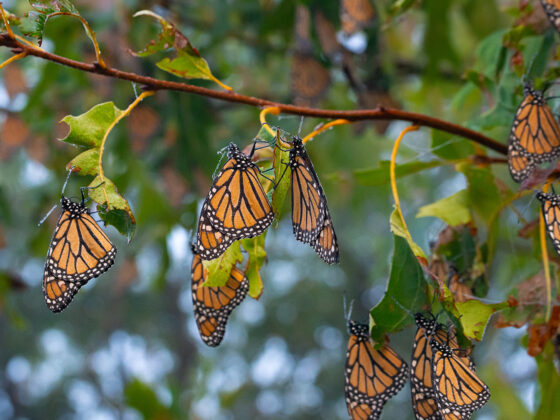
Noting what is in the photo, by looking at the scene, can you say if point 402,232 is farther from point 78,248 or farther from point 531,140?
point 78,248

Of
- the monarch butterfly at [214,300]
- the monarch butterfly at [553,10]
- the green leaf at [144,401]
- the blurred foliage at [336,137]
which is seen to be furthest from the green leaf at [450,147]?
the green leaf at [144,401]

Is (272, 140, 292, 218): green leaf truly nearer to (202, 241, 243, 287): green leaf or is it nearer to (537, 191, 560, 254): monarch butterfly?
(202, 241, 243, 287): green leaf

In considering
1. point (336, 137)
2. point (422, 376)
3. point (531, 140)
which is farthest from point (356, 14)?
Result: point (336, 137)

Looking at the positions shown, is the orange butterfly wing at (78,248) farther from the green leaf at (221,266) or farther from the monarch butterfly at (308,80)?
the monarch butterfly at (308,80)

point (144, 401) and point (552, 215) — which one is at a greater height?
point (552, 215)

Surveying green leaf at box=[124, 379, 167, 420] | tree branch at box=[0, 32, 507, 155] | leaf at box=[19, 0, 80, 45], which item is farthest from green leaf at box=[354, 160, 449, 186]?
green leaf at box=[124, 379, 167, 420]

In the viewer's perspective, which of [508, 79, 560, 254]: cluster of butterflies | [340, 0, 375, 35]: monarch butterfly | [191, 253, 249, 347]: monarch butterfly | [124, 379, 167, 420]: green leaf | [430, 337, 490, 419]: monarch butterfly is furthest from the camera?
[124, 379, 167, 420]: green leaf
